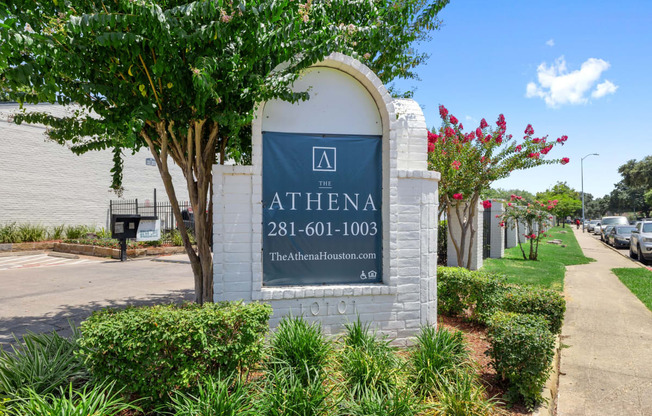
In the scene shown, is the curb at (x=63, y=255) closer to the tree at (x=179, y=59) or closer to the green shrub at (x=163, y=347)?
the tree at (x=179, y=59)

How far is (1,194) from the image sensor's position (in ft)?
52.4

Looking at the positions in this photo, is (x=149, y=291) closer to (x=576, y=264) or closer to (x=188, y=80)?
(x=188, y=80)

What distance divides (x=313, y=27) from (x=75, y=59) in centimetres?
239

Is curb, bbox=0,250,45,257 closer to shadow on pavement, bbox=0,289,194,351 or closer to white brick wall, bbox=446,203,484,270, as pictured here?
shadow on pavement, bbox=0,289,194,351

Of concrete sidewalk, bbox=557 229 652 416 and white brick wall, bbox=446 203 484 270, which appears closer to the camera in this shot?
concrete sidewalk, bbox=557 229 652 416

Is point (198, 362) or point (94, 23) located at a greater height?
point (94, 23)

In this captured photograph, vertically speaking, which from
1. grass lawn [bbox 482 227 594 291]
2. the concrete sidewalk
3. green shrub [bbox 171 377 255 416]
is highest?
green shrub [bbox 171 377 255 416]

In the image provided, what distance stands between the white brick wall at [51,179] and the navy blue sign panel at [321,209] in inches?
535

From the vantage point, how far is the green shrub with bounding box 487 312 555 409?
355 centimetres

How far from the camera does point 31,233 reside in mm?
16031

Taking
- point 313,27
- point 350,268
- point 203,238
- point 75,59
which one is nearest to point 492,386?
point 350,268

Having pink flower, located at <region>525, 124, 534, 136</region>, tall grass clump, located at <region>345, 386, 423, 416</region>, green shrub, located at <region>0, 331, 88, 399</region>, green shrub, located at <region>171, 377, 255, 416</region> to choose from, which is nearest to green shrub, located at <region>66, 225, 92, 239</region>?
green shrub, located at <region>0, 331, 88, 399</region>

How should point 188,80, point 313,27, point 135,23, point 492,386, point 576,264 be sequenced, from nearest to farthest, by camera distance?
point 135,23 < point 492,386 < point 188,80 < point 313,27 < point 576,264

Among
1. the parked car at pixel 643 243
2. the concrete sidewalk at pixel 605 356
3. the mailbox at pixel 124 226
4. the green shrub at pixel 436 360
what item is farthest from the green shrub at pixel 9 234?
the parked car at pixel 643 243
